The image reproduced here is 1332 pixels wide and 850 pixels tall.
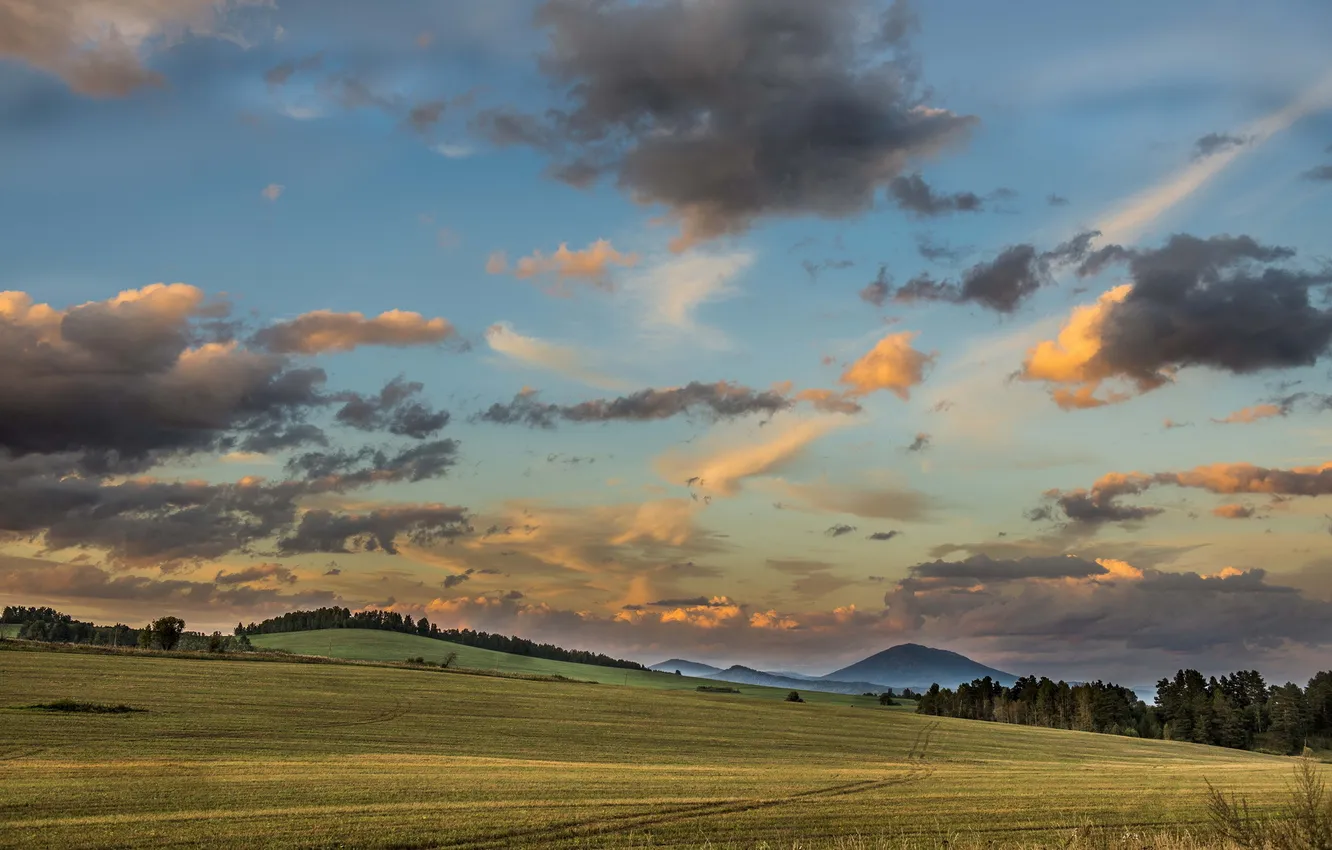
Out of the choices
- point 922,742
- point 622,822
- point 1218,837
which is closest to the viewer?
point 1218,837

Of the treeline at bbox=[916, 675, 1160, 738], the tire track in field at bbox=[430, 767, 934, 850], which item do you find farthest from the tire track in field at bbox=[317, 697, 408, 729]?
the treeline at bbox=[916, 675, 1160, 738]

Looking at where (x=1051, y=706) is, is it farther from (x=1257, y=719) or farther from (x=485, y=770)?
(x=485, y=770)

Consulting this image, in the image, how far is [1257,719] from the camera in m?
167

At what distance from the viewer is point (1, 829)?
1144 inches

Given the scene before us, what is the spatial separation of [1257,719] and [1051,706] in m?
33.9

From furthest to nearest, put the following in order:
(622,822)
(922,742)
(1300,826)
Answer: (922,742) → (622,822) → (1300,826)

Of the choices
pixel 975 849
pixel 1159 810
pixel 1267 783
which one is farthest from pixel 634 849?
pixel 1267 783

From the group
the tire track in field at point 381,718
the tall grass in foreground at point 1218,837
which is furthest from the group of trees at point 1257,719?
the tall grass in foreground at point 1218,837

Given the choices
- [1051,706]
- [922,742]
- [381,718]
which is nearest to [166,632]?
[381,718]

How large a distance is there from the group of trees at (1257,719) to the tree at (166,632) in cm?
16827

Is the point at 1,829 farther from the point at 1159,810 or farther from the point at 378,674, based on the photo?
the point at 378,674

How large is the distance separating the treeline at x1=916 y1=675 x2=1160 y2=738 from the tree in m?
139

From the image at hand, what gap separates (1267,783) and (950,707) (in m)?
134

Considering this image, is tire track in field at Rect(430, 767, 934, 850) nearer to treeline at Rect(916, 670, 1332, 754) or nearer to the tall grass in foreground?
the tall grass in foreground
